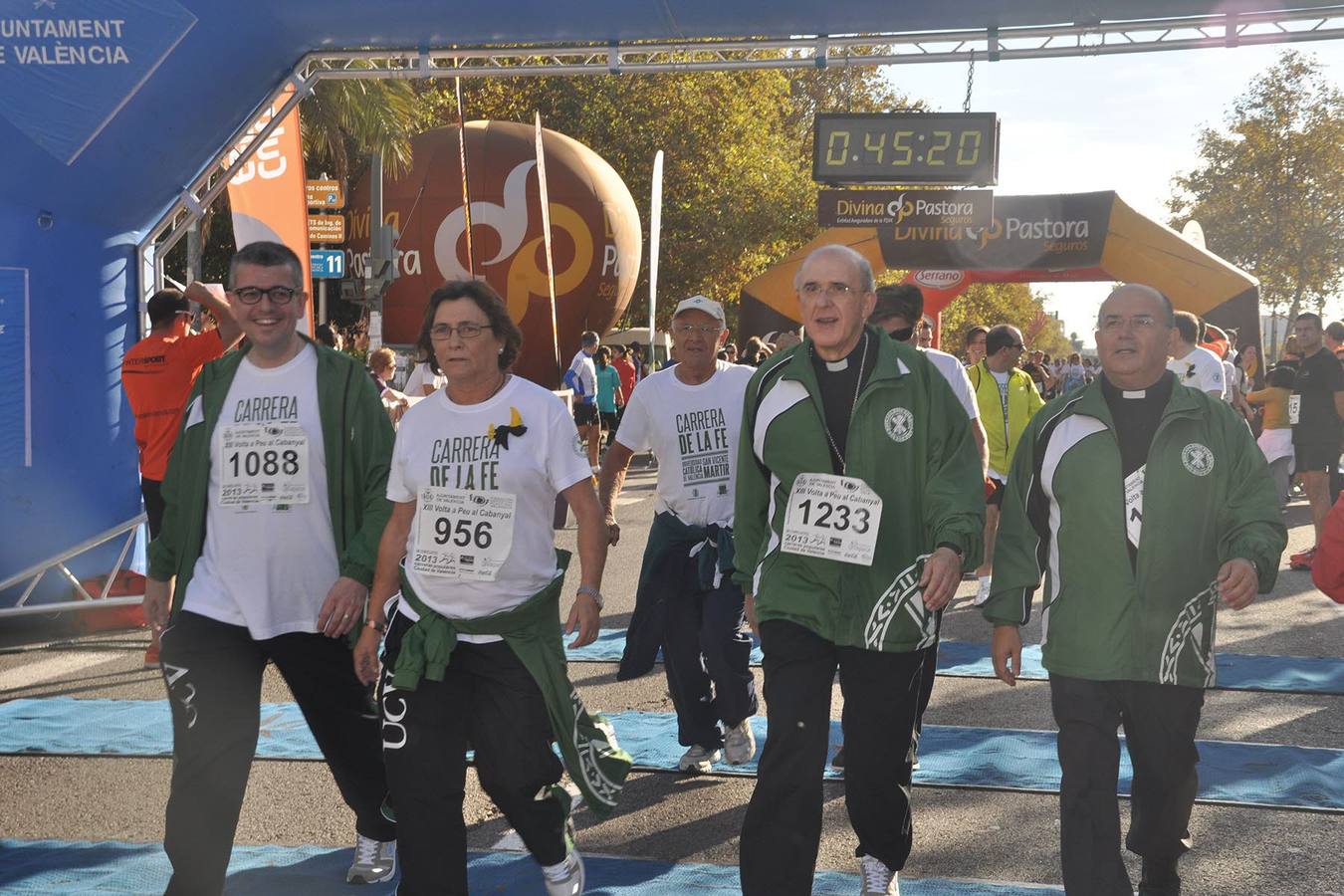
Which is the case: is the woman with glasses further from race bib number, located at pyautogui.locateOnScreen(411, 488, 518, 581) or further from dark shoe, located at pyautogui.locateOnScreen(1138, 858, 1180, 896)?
dark shoe, located at pyautogui.locateOnScreen(1138, 858, 1180, 896)

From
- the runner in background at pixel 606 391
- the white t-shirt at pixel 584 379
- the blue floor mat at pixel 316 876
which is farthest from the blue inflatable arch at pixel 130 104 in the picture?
the runner in background at pixel 606 391

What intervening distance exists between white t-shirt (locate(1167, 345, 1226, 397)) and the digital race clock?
5.21m

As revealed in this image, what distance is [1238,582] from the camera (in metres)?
3.97

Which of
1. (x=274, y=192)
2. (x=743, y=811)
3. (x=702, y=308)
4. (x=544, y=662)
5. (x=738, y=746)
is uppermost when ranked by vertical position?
(x=274, y=192)

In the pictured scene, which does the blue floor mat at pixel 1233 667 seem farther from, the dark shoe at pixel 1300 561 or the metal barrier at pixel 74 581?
the dark shoe at pixel 1300 561

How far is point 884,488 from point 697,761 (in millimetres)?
2349

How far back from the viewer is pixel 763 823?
4.16 metres

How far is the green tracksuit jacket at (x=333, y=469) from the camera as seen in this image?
443cm

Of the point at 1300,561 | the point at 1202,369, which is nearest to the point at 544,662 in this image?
the point at 1202,369

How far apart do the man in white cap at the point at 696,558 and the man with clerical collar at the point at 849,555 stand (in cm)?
171

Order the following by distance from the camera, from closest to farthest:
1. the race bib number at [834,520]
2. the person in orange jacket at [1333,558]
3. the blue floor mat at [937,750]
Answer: the person in orange jacket at [1333,558]
the race bib number at [834,520]
the blue floor mat at [937,750]

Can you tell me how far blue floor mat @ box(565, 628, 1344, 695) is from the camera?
8.09 meters

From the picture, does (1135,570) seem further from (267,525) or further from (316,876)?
(316,876)

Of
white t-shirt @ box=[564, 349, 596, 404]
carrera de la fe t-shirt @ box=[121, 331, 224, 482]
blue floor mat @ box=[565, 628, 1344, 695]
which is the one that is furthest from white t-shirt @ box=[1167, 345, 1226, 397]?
white t-shirt @ box=[564, 349, 596, 404]
